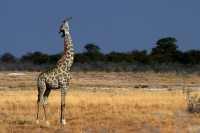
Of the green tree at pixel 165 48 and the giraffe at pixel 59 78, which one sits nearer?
the giraffe at pixel 59 78

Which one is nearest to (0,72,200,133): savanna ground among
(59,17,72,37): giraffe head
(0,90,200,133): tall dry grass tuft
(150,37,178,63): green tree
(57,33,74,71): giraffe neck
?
(0,90,200,133): tall dry grass tuft

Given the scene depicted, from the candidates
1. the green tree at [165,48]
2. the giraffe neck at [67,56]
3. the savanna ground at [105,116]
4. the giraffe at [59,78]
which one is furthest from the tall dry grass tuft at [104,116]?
the green tree at [165,48]

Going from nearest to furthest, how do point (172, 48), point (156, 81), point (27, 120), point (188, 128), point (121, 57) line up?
1. point (188, 128)
2. point (27, 120)
3. point (156, 81)
4. point (121, 57)
5. point (172, 48)

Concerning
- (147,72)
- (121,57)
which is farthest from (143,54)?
(147,72)

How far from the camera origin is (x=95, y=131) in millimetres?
14867

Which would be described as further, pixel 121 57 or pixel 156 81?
pixel 121 57

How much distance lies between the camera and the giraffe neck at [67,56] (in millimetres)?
17938

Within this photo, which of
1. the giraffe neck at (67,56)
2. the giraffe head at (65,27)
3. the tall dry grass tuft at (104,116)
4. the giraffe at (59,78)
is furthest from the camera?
the giraffe head at (65,27)

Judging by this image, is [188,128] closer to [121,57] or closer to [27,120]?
[27,120]

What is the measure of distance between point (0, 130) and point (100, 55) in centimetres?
6414

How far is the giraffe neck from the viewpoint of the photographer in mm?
17938

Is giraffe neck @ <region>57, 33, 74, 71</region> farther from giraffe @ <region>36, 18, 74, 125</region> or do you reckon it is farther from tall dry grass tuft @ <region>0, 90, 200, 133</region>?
tall dry grass tuft @ <region>0, 90, 200, 133</region>

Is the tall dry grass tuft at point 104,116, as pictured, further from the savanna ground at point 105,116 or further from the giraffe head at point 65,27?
the giraffe head at point 65,27

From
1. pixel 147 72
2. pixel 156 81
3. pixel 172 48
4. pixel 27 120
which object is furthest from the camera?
pixel 172 48
